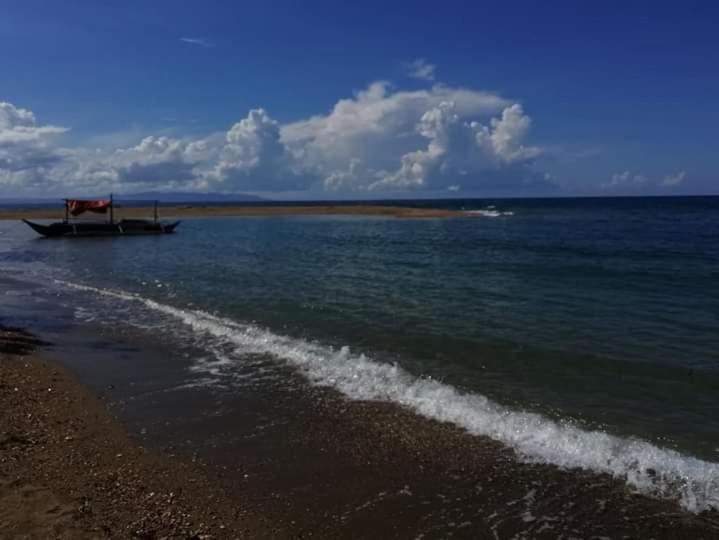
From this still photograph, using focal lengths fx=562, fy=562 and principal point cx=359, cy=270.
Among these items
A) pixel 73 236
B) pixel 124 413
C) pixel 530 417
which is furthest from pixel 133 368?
pixel 73 236

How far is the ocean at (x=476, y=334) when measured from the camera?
8.77 m

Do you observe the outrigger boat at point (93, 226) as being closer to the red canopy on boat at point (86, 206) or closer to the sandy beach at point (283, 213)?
the red canopy on boat at point (86, 206)

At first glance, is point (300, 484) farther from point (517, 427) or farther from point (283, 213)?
point (283, 213)

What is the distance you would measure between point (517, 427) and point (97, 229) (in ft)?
185

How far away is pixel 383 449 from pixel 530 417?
2711mm

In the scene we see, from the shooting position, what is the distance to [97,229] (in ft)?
187

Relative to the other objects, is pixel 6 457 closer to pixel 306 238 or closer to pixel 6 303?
pixel 6 303

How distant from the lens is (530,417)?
9.27 meters

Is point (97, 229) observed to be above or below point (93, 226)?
below

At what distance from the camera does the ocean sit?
8.77 metres

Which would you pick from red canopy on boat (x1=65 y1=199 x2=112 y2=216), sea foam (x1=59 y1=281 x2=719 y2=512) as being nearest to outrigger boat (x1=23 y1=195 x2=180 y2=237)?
red canopy on boat (x1=65 y1=199 x2=112 y2=216)

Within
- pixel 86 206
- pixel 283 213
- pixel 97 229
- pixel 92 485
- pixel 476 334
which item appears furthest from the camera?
pixel 283 213

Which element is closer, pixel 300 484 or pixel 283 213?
pixel 300 484

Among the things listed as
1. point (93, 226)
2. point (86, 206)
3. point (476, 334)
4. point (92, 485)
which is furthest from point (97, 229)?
point (92, 485)
